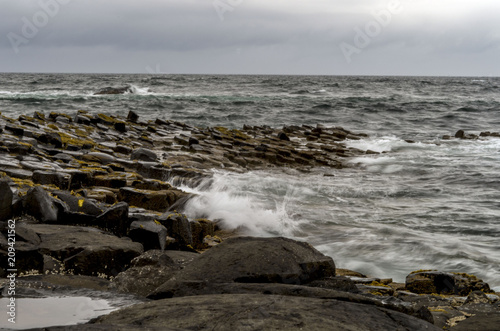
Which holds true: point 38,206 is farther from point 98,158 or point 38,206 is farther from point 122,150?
point 122,150

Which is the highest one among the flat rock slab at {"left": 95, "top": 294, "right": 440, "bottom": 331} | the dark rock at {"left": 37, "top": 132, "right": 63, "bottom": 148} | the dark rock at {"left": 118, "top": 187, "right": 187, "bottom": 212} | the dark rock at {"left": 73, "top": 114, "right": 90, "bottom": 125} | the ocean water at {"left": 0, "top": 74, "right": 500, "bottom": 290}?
the dark rock at {"left": 73, "top": 114, "right": 90, "bottom": 125}

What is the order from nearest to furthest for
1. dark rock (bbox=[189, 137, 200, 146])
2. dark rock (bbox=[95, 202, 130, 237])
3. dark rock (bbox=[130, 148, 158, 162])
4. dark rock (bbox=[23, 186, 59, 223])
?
dark rock (bbox=[23, 186, 59, 223]) < dark rock (bbox=[95, 202, 130, 237]) < dark rock (bbox=[130, 148, 158, 162]) < dark rock (bbox=[189, 137, 200, 146])

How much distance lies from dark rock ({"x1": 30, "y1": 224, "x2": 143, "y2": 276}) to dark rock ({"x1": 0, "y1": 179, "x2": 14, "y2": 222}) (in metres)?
0.36

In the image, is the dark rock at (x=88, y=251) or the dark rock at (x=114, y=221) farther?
the dark rock at (x=114, y=221)

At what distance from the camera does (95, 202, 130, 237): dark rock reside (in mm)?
5117

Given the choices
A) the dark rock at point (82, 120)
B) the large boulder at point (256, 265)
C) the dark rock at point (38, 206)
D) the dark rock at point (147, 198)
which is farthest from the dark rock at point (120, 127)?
the large boulder at point (256, 265)

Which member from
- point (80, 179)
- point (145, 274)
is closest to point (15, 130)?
point (80, 179)

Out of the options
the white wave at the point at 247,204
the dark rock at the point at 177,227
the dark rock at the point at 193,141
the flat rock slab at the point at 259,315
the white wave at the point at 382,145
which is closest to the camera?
the flat rock slab at the point at 259,315

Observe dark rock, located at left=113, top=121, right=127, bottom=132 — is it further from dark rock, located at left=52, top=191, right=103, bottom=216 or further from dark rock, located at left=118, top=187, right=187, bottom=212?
dark rock, located at left=52, top=191, right=103, bottom=216

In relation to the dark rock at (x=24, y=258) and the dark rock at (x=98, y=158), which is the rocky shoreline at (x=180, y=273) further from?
the dark rock at (x=98, y=158)

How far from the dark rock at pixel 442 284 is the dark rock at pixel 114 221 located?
302cm

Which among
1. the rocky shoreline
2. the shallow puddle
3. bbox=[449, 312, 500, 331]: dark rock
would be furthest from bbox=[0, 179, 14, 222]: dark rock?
bbox=[449, 312, 500, 331]: dark rock

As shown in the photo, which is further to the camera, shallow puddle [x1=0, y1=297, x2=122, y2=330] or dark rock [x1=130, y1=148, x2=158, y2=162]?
dark rock [x1=130, y1=148, x2=158, y2=162]

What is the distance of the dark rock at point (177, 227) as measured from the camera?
5.48m
